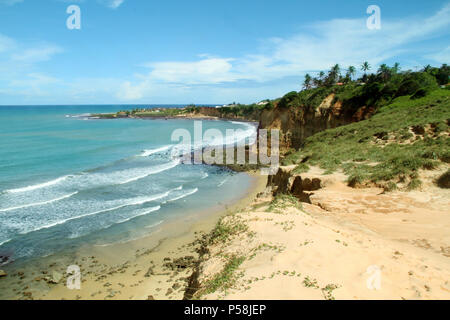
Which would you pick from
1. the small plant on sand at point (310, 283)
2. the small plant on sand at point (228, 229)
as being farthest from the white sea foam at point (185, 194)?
the small plant on sand at point (310, 283)

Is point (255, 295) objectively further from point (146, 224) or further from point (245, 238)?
point (146, 224)

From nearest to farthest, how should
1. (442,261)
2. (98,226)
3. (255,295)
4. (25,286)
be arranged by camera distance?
(255,295) < (442,261) < (25,286) < (98,226)

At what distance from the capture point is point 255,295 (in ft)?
19.0

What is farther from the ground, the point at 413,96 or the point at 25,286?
the point at 413,96

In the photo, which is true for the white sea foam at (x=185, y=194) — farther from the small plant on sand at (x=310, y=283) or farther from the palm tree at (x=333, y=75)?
the palm tree at (x=333, y=75)

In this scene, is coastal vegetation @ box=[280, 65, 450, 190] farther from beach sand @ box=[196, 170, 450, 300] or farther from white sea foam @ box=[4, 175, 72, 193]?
white sea foam @ box=[4, 175, 72, 193]

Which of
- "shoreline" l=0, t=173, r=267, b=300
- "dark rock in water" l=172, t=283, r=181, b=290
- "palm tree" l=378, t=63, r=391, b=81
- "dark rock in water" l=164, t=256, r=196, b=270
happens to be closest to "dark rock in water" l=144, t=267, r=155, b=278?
"shoreline" l=0, t=173, r=267, b=300

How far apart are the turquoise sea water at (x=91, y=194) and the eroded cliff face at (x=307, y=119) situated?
40.6 feet

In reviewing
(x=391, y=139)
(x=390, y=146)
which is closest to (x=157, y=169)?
(x=391, y=139)

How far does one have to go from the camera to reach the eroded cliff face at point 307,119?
34.8 m

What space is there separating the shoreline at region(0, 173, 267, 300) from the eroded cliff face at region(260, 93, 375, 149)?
Answer: 2468cm

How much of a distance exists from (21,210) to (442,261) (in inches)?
946

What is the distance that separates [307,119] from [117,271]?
32.4 m
